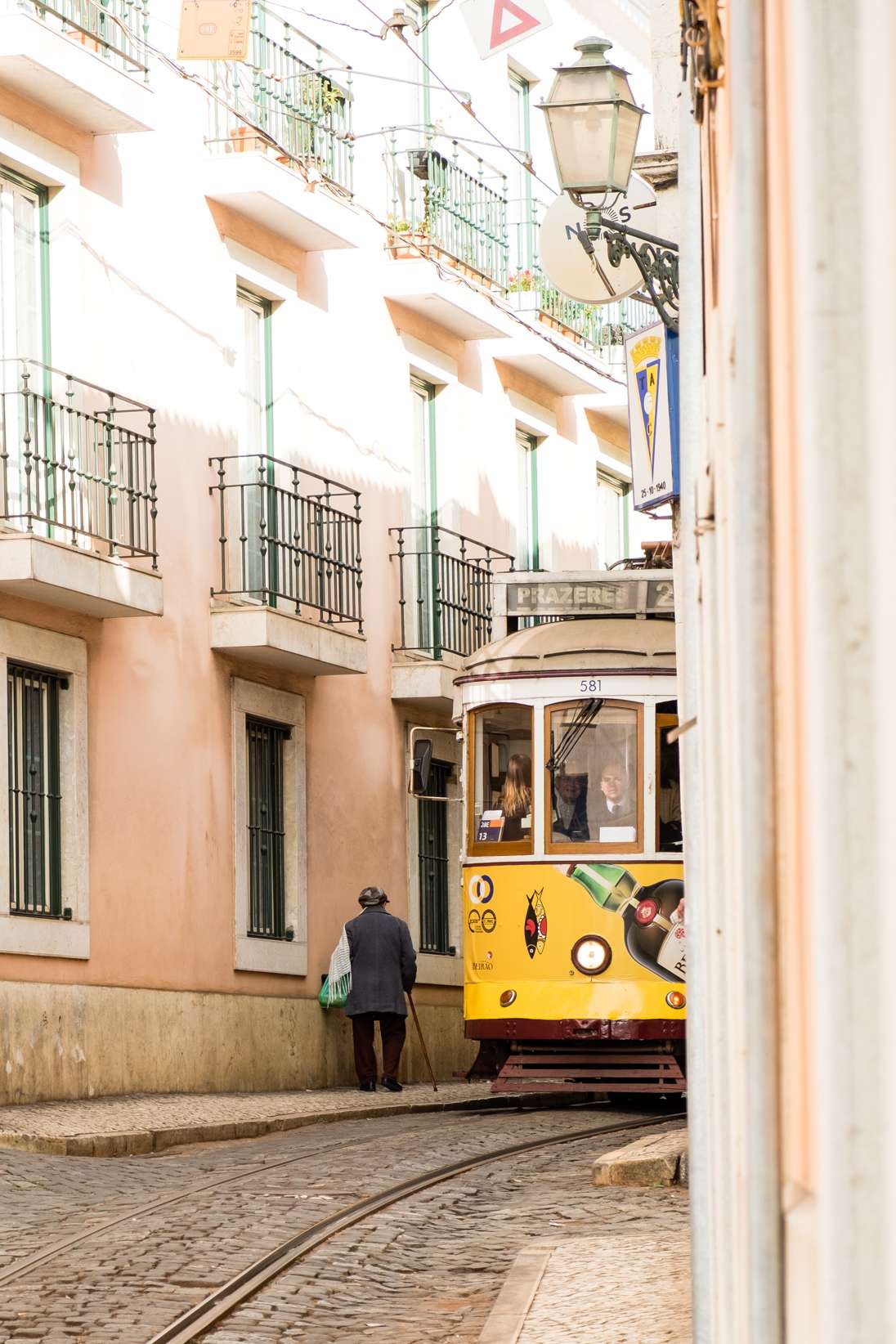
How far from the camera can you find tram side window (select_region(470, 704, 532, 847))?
1647 cm

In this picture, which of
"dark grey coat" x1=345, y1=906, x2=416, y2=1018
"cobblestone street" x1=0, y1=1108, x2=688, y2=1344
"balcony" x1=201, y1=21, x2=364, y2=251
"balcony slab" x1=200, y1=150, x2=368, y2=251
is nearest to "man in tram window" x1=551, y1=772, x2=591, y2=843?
"cobblestone street" x1=0, y1=1108, x2=688, y2=1344

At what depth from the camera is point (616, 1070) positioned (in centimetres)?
1586

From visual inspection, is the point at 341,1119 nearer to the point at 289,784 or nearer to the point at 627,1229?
the point at 289,784

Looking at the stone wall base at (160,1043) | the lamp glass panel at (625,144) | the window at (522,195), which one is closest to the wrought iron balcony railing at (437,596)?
the stone wall base at (160,1043)

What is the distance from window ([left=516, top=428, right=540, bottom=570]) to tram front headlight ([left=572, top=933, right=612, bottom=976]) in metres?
11.9

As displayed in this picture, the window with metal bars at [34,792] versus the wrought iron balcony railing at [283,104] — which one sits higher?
the wrought iron balcony railing at [283,104]

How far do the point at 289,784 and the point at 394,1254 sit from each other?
12.3 metres

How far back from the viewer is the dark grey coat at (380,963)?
19.9 metres

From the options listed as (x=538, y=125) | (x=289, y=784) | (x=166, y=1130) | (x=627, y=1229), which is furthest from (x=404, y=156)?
(x=627, y=1229)

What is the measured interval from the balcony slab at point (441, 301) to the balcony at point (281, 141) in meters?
1.08

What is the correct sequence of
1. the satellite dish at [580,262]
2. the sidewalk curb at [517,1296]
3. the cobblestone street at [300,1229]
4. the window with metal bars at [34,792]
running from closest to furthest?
the sidewalk curb at [517,1296] → the cobblestone street at [300,1229] → the satellite dish at [580,262] → the window with metal bars at [34,792]

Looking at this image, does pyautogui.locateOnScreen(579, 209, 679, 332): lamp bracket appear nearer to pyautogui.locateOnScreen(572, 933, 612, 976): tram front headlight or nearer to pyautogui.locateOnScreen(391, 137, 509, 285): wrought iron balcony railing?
pyautogui.locateOnScreen(572, 933, 612, 976): tram front headlight

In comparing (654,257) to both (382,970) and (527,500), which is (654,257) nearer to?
(382,970)

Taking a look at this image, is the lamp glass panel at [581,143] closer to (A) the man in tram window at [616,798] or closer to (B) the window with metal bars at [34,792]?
(A) the man in tram window at [616,798]
